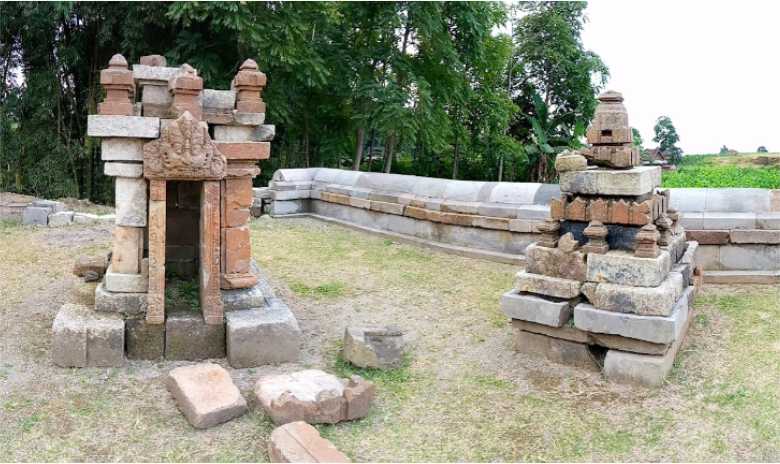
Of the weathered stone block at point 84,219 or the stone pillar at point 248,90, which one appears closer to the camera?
the stone pillar at point 248,90

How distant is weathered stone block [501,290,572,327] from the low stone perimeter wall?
2995 mm

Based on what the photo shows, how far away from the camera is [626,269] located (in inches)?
199

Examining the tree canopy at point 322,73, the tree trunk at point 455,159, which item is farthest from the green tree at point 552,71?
the tree trunk at point 455,159

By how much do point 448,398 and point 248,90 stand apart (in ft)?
9.67

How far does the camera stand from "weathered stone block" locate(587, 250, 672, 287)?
16.3ft

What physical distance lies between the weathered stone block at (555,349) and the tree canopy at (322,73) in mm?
10441

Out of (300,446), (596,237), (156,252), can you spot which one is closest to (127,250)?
(156,252)

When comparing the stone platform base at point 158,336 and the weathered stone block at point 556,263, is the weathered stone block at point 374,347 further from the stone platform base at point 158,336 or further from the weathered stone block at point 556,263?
the weathered stone block at point 556,263

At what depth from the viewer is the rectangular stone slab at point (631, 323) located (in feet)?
15.7

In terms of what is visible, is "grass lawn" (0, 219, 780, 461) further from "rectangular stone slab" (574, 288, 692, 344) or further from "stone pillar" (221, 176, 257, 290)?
"stone pillar" (221, 176, 257, 290)

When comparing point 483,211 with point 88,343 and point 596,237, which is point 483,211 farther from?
point 88,343

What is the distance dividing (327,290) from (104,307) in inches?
107

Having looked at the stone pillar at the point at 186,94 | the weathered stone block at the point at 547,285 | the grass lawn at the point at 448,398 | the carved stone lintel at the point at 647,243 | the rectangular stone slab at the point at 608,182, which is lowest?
the grass lawn at the point at 448,398

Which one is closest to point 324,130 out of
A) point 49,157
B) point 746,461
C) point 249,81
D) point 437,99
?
point 437,99
